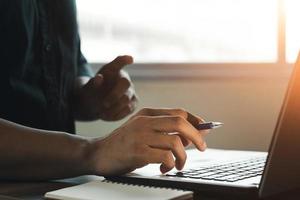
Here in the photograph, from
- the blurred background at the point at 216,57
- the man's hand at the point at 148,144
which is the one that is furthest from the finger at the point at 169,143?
the blurred background at the point at 216,57

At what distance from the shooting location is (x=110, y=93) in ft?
4.83

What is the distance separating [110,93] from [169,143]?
544 millimetres

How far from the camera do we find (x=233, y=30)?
204 centimetres

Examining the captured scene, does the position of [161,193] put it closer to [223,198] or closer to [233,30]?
[223,198]

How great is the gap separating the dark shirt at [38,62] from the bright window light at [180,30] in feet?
2.08

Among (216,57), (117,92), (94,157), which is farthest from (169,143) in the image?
(216,57)

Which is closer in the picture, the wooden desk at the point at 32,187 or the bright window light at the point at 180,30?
the wooden desk at the point at 32,187

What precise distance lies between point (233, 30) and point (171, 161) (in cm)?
115

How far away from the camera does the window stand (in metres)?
1.97

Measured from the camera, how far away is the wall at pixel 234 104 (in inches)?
75.5

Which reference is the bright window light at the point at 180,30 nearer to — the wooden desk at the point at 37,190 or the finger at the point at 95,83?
the finger at the point at 95,83

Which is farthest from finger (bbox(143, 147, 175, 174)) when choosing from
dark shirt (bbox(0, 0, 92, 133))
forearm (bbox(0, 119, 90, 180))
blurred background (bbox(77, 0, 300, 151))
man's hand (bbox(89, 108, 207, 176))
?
blurred background (bbox(77, 0, 300, 151))

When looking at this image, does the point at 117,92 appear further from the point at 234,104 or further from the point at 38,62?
the point at 234,104

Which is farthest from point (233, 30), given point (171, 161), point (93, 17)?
point (171, 161)
